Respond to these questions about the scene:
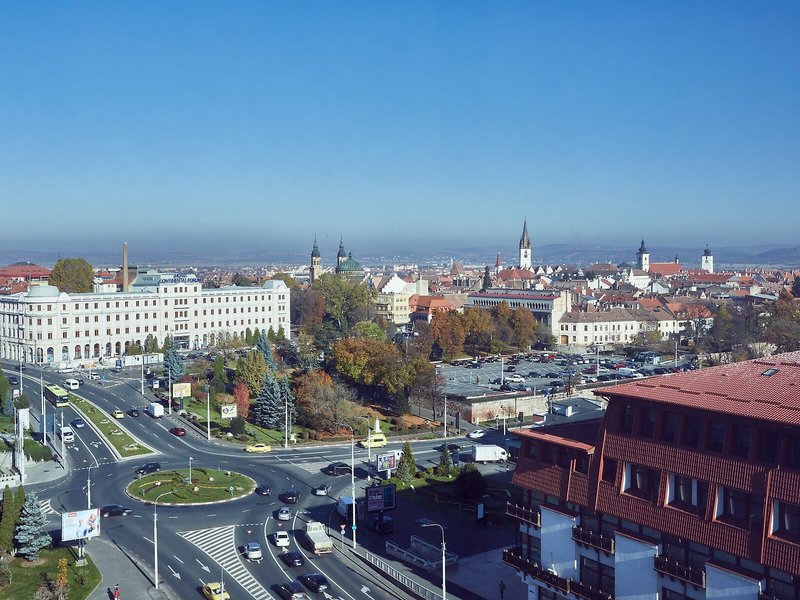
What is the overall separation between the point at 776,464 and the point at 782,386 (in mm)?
2813

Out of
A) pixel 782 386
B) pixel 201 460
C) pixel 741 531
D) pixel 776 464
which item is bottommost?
pixel 201 460

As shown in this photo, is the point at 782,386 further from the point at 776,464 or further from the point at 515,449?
the point at 515,449

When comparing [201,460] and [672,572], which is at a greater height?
[672,572]

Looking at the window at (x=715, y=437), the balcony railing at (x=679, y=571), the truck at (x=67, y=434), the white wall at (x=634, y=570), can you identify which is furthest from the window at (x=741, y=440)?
the truck at (x=67, y=434)

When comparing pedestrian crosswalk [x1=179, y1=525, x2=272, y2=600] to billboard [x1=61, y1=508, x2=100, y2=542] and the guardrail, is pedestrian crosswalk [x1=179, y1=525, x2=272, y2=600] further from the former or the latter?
the guardrail

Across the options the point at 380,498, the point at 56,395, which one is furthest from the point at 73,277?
the point at 380,498

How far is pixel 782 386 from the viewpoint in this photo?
22031mm

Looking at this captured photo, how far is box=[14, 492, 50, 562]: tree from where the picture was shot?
3073cm

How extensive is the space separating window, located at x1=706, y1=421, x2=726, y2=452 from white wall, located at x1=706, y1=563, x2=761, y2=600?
9.28ft

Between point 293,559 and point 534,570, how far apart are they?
30.7ft

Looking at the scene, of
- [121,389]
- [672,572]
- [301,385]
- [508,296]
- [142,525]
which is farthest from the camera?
[508,296]

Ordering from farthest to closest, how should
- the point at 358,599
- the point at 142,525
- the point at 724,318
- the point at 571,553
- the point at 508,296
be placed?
the point at 508,296 → the point at 724,318 → the point at 142,525 → the point at 358,599 → the point at 571,553

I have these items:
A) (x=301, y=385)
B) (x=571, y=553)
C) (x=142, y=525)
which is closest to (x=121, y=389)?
(x=301, y=385)

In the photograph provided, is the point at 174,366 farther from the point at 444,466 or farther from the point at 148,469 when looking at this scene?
the point at 444,466
